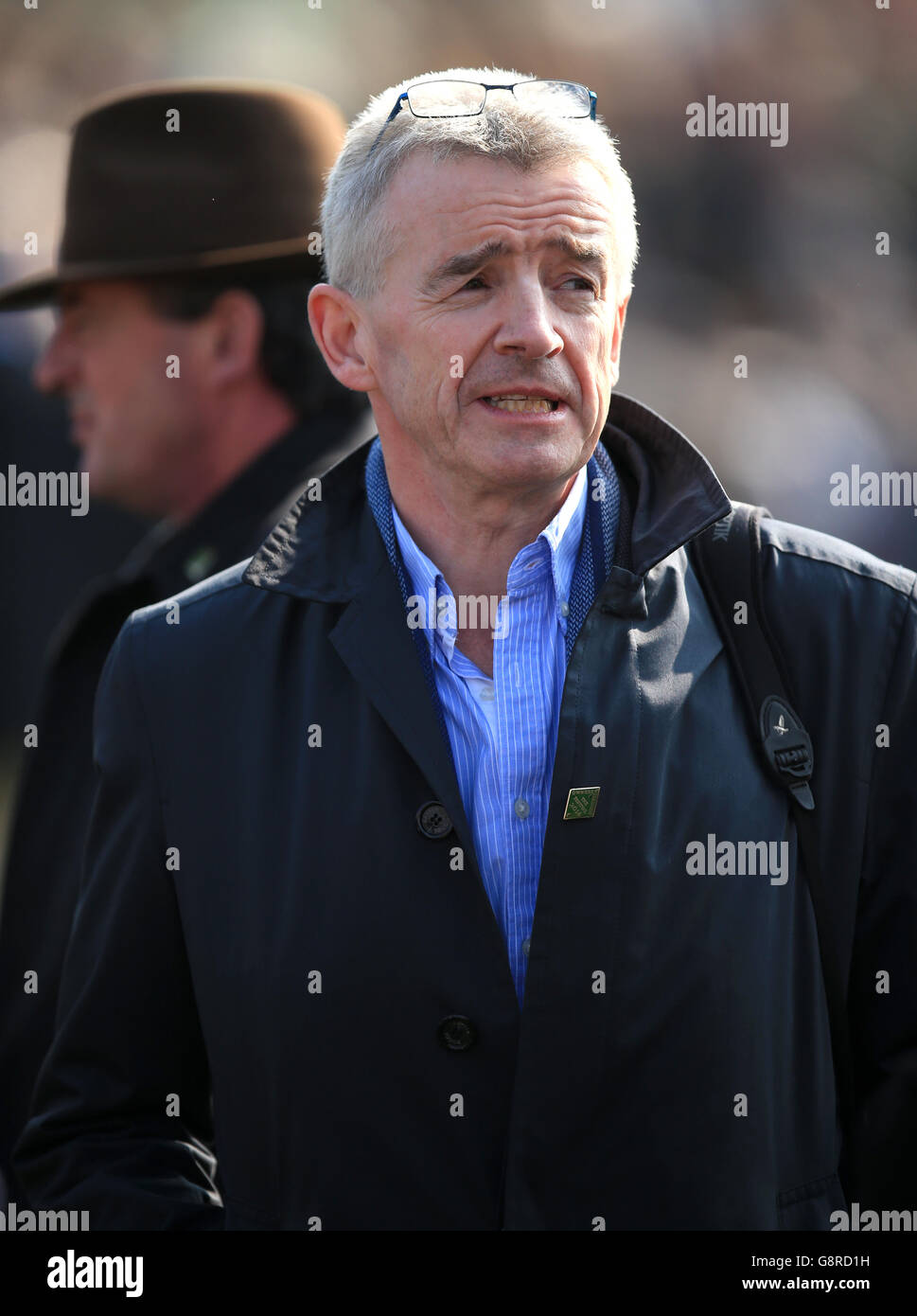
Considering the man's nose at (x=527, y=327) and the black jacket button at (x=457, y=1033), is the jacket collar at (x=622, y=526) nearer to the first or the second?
the man's nose at (x=527, y=327)

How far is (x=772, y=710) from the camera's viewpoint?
181cm

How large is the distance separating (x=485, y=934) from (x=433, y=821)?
6.0 inches

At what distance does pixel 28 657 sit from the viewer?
4.25m

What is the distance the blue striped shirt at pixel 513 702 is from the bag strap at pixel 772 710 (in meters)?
0.21

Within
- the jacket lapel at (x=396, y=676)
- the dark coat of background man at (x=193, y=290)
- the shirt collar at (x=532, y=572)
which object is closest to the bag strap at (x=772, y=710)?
the shirt collar at (x=532, y=572)

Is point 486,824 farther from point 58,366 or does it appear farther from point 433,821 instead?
point 58,366

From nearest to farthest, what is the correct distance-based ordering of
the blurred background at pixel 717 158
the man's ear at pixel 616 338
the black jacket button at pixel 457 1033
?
1. the black jacket button at pixel 457 1033
2. the man's ear at pixel 616 338
3. the blurred background at pixel 717 158

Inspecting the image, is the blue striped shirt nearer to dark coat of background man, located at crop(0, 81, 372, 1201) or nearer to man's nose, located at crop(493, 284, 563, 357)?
man's nose, located at crop(493, 284, 563, 357)

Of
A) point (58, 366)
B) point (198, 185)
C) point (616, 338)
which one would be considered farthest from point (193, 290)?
point (616, 338)

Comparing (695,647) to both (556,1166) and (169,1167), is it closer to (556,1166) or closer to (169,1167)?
(556,1166)

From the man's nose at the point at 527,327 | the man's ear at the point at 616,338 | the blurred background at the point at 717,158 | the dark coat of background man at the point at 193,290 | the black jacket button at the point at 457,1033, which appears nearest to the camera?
the black jacket button at the point at 457,1033

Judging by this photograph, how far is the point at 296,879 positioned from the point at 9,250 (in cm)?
273

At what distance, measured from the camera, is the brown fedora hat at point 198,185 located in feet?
10.0
